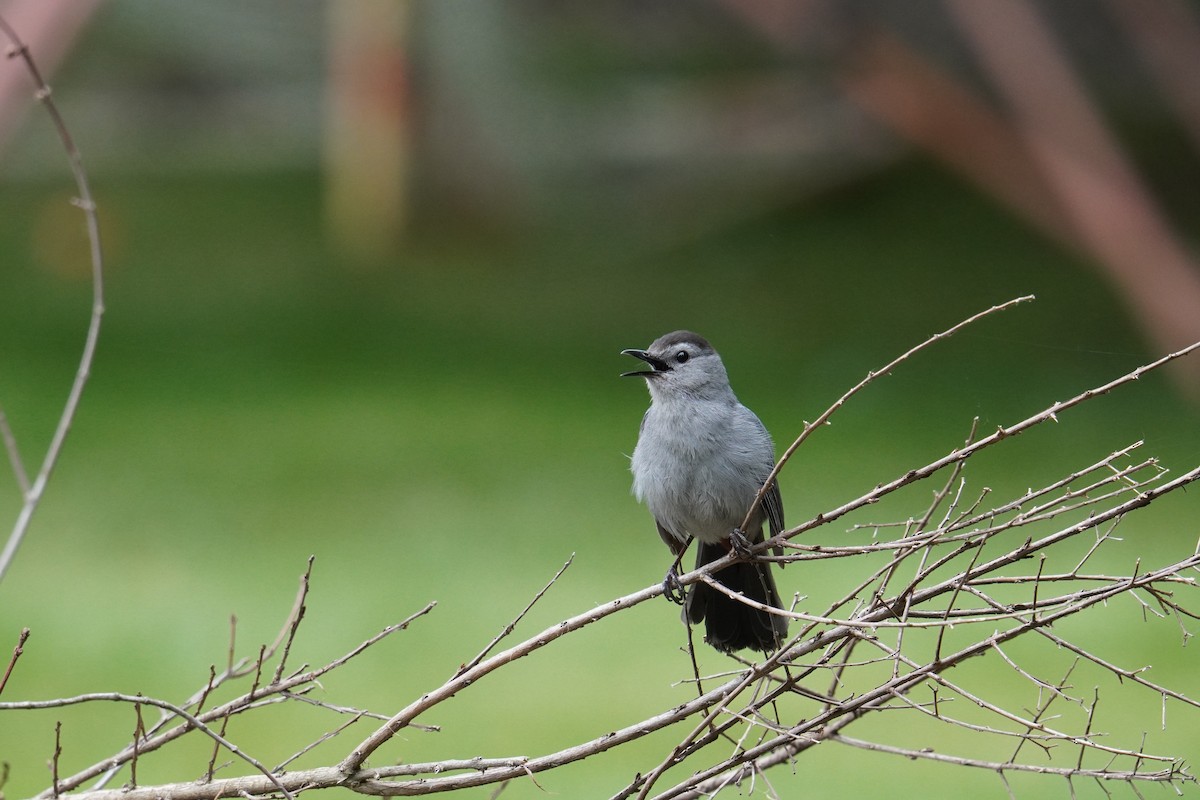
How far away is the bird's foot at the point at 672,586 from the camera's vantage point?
2914mm

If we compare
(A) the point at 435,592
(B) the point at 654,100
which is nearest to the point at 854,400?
(A) the point at 435,592

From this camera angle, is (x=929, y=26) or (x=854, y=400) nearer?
(x=854, y=400)

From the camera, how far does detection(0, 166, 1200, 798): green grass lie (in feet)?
19.8

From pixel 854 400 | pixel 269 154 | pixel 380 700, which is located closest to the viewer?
pixel 380 700

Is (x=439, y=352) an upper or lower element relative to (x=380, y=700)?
upper

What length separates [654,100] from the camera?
1312 centimetres

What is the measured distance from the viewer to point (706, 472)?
12.2 ft

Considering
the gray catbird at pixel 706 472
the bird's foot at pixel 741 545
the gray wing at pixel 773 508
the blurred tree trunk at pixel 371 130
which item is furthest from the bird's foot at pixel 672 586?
the blurred tree trunk at pixel 371 130

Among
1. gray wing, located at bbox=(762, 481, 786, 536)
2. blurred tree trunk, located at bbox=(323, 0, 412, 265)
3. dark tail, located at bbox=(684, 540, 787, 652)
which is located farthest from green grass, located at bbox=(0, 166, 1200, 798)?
dark tail, located at bbox=(684, 540, 787, 652)

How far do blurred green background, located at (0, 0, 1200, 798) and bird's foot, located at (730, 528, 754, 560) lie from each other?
1274 millimetres

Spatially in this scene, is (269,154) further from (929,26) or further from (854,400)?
(854,400)

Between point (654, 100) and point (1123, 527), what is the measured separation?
736 centimetres

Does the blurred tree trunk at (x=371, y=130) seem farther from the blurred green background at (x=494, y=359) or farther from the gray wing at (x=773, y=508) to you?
the gray wing at (x=773, y=508)

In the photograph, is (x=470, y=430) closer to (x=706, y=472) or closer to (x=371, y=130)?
(x=371, y=130)
